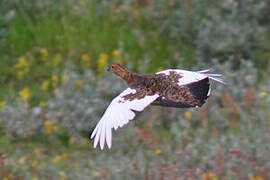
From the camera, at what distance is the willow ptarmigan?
4160 mm

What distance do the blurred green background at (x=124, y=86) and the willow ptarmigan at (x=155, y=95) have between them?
80 cm

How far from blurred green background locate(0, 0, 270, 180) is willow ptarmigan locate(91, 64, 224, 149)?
31.5 inches

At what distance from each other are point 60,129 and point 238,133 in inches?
67.9

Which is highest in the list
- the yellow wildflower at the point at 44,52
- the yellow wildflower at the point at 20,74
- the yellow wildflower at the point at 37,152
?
the yellow wildflower at the point at 44,52

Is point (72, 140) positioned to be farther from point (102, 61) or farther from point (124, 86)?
point (102, 61)

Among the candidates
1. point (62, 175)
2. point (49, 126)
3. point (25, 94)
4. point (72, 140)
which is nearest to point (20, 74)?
point (25, 94)

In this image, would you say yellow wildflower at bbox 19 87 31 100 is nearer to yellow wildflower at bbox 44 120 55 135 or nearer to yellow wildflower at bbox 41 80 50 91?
yellow wildflower at bbox 41 80 50 91

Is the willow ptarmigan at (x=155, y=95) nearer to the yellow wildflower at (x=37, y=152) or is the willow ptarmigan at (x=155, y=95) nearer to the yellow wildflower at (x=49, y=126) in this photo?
the yellow wildflower at (x=37, y=152)

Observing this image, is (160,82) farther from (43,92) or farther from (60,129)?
(43,92)

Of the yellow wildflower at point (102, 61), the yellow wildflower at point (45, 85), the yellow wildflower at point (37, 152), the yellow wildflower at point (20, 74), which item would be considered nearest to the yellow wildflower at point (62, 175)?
the yellow wildflower at point (37, 152)

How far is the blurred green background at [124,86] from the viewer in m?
5.42

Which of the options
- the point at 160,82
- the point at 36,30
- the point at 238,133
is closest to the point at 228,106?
the point at 238,133

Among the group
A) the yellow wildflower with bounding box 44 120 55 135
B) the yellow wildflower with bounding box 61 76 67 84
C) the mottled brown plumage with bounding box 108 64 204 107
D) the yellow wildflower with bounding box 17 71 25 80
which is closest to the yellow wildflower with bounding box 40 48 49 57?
the yellow wildflower with bounding box 17 71 25 80

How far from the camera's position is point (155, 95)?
4.34 metres
